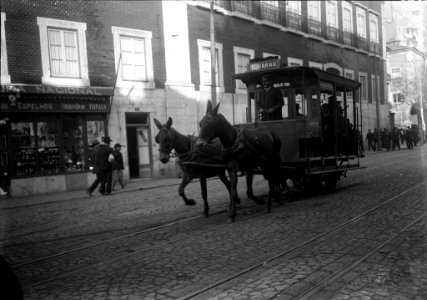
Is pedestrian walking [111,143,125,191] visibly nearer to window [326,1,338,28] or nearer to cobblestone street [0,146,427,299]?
cobblestone street [0,146,427,299]

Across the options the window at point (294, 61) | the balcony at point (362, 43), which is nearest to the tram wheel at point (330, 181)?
the window at point (294, 61)

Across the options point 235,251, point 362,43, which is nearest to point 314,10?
point 362,43

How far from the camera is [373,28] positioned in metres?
32.6

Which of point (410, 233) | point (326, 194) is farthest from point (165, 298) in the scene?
point (326, 194)

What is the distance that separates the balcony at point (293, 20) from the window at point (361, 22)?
697 centimetres

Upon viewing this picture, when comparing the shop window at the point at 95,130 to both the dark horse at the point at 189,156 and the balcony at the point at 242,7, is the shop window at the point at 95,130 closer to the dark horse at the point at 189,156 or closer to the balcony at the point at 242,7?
the dark horse at the point at 189,156

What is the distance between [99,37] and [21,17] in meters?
3.26

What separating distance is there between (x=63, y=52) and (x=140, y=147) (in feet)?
17.9

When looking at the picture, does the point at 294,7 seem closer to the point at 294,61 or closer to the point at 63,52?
the point at 294,61

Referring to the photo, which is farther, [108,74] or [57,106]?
[108,74]

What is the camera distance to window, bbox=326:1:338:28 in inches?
1272

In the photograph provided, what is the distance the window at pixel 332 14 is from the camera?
32312 mm

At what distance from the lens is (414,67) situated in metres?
5.34

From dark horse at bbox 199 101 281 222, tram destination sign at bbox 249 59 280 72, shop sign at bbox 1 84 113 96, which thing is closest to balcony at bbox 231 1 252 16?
shop sign at bbox 1 84 113 96
